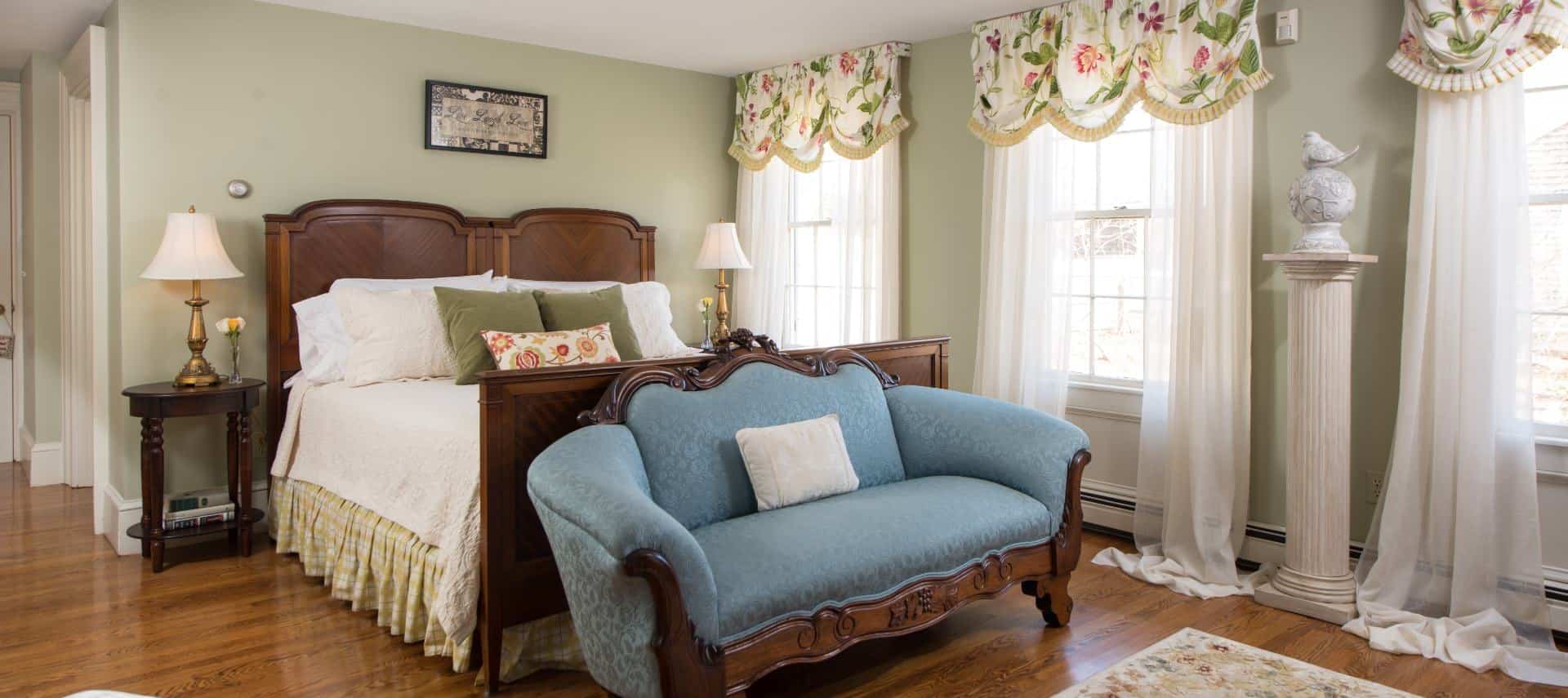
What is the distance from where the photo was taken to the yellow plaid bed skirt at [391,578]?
2.64 m

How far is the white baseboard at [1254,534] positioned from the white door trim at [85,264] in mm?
4195

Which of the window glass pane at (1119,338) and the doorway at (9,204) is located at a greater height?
the doorway at (9,204)

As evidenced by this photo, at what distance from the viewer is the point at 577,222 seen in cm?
497

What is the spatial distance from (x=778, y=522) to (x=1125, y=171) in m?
2.36

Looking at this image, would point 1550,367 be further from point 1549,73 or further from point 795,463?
point 795,463

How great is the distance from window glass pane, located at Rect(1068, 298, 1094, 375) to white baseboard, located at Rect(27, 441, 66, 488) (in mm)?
5087

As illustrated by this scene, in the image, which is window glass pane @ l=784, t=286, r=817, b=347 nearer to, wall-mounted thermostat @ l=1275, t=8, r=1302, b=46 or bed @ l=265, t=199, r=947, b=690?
bed @ l=265, t=199, r=947, b=690

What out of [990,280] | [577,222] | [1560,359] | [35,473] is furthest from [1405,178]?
[35,473]

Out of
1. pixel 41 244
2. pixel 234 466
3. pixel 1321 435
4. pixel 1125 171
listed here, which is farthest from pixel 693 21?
pixel 41 244

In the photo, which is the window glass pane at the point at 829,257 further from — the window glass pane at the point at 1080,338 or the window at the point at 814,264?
the window glass pane at the point at 1080,338

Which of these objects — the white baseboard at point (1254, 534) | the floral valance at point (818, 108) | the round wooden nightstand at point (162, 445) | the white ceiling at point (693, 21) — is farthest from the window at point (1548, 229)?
the round wooden nightstand at point (162, 445)

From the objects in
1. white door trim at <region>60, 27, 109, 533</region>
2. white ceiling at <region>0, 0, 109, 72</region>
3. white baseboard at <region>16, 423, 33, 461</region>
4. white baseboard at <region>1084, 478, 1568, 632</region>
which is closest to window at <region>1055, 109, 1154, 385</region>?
white baseboard at <region>1084, 478, 1568, 632</region>

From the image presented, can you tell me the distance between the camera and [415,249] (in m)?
4.40

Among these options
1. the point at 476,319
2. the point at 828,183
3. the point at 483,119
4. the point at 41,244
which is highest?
the point at 483,119
